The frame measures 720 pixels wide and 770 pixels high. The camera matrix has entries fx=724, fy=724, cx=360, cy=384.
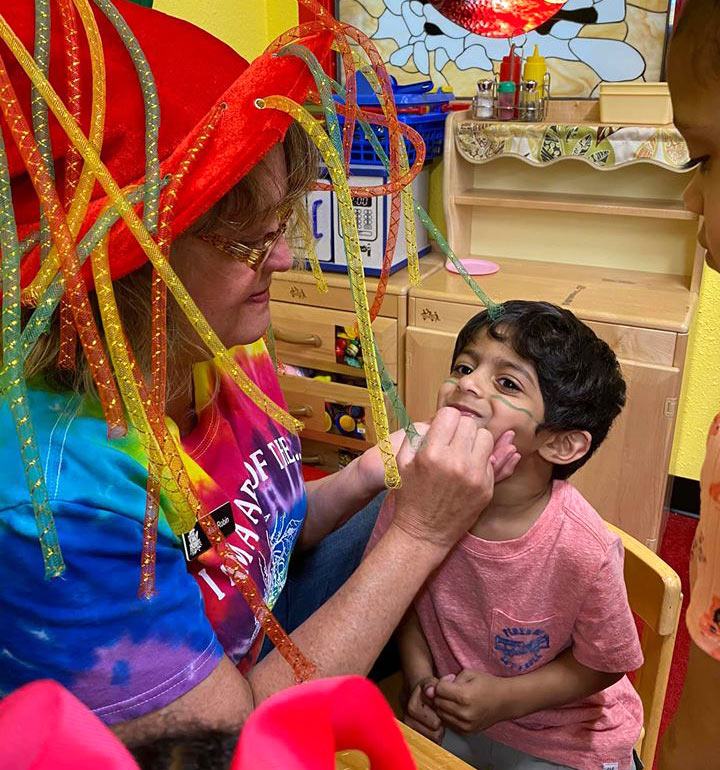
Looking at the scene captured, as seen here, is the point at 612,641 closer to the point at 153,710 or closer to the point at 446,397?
the point at 446,397

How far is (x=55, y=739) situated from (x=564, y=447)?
89cm

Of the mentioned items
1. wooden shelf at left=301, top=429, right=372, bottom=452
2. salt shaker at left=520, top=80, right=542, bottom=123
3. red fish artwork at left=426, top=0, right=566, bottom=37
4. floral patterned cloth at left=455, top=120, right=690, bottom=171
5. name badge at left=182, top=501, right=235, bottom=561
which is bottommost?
wooden shelf at left=301, top=429, right=372, bottom=452

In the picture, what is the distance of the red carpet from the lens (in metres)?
1.71

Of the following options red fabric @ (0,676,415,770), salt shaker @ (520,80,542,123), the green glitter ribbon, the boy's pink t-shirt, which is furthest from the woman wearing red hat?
salt shaker @ (520,80,542,123)

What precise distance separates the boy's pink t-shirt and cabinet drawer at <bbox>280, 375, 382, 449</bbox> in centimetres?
120

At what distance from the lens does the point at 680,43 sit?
524 millimetres

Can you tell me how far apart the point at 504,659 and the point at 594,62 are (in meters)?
1.74

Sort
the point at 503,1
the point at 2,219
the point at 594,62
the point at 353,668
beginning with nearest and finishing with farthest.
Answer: the point at 2,219 → the point at 353,668 → the point at 503,1 → the point at 594,62

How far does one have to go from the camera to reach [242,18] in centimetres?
246

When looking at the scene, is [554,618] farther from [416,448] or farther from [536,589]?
[416,448]

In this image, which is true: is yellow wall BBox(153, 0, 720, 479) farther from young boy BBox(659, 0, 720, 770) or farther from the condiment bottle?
young boy BBox(659, 0, 720, 770)

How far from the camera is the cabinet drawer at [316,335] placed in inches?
84.0

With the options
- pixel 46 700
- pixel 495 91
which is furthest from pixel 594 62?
pixel 46 700

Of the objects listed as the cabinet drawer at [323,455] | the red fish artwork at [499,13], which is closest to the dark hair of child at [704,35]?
the red fish artwork at [499,13]
